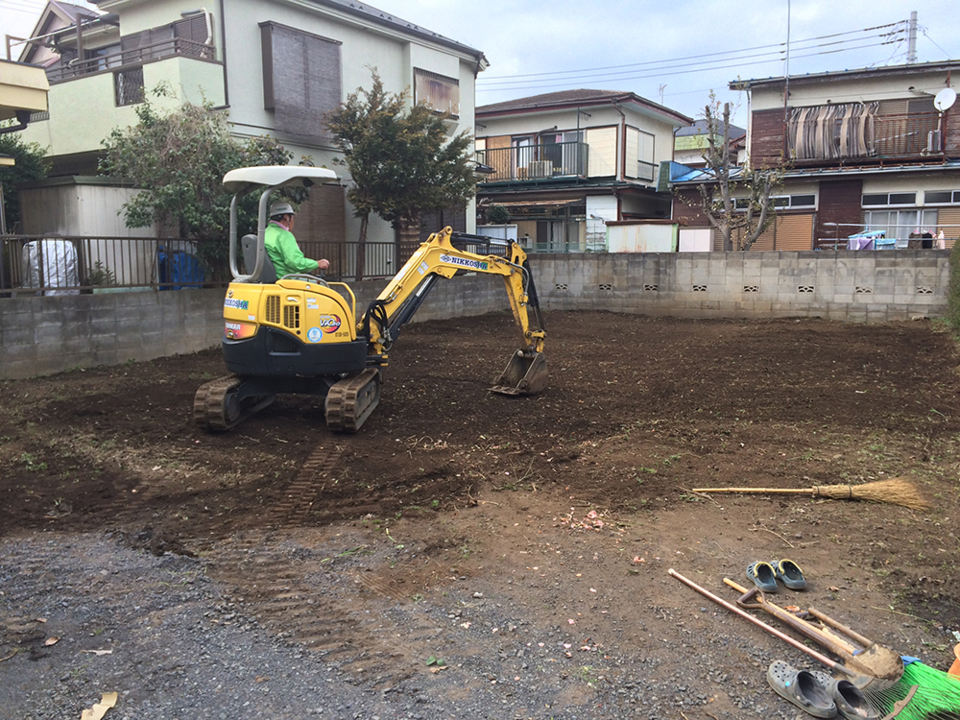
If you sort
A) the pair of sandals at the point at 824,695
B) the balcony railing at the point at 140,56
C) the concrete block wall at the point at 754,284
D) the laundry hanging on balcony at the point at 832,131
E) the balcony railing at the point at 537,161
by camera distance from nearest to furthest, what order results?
the pair of sandals at the point at 824,695, the balcony railing at the point at 140,56, the concrete block wall at the point at 754,284, the laundry hanging on balcony at the point at 832,131, the balcony railing at the point at 537,161

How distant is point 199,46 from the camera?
12.9 meters

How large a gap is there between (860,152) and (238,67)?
15736 millimetres

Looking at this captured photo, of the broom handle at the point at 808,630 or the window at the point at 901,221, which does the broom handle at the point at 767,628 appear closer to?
the broom handle at the point at 808,630

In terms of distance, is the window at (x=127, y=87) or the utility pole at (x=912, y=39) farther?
the utility pole at (x=912, y=39)

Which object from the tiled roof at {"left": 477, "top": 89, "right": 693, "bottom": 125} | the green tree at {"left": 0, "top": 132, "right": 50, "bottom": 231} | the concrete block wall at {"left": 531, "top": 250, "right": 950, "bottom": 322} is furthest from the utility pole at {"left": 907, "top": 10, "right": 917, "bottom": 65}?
the green tree at {"left": 0, "top": 132, "right": 50, "bottom": 231}

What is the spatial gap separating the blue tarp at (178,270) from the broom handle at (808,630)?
9474mm

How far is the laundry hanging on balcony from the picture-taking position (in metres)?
19.9

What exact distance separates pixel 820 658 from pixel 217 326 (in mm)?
9949

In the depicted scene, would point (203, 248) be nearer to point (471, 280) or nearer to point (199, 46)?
point (199, 46)

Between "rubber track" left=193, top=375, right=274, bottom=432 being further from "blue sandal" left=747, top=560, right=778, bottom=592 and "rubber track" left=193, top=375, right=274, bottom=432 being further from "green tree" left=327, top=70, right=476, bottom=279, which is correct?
"green tree" left=327, top=70, right=476, bottom=279

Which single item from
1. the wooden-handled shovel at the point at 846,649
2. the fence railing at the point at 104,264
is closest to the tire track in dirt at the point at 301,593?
the wooden-handled shovel at the point at 846,649

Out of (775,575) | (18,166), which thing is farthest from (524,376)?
(18,166)

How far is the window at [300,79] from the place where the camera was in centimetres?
1386

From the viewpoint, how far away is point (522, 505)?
5.10 metres
